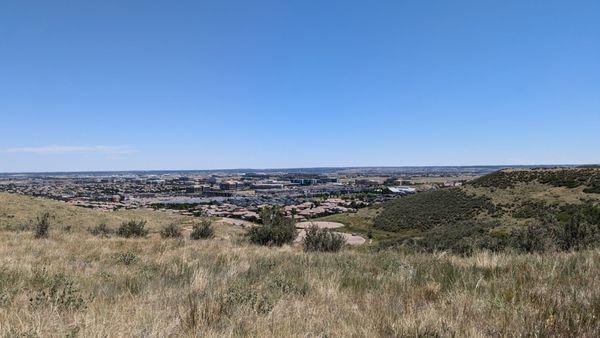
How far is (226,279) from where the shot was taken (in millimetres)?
5590

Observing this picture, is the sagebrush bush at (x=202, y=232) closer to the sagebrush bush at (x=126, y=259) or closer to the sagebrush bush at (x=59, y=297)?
the sagebrush bush at (x=126, y=259)

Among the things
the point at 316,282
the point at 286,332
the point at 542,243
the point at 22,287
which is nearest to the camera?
the point at 286,332

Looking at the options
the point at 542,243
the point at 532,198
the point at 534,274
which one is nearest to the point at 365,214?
the point at 532,198

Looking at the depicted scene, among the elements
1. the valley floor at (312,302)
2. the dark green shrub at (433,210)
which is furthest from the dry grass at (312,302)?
the dark green shrub at (433,210)

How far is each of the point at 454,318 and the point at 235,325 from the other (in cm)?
193

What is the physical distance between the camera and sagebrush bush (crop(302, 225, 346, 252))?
12367 mm

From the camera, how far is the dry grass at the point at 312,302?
3229 millimetres

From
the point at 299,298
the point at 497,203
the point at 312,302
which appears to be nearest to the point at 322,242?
the point at 299,298

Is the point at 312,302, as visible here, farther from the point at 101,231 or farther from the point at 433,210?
the point at 433,210

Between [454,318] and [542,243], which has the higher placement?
[454,318]

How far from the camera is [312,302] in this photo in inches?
174

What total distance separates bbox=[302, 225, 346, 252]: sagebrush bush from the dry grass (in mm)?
5596

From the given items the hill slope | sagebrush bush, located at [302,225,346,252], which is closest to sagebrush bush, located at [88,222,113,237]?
sagebrush bush, located at [302,225,346,252]

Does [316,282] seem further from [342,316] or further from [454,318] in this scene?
[454,318]
